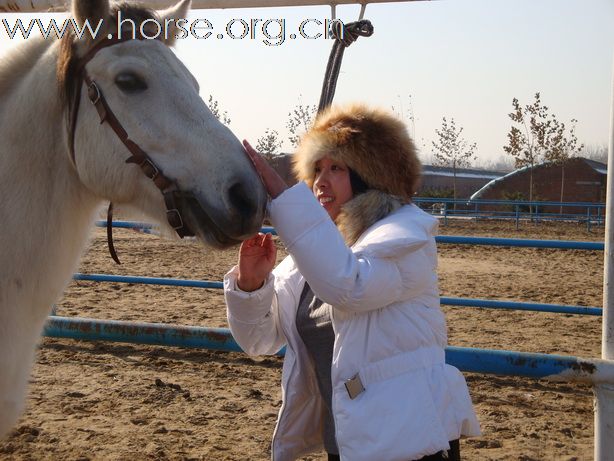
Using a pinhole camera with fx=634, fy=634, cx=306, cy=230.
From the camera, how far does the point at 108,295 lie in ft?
27.7

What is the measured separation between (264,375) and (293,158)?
9.52 ft

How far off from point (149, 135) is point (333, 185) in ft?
2.20

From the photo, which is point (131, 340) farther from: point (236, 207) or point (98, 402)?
point (98, 402)

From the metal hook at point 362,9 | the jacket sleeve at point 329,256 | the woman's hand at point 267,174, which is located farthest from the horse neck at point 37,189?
the metal hook at point 362,9

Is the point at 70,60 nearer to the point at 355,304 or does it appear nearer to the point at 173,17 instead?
the point at 173,17

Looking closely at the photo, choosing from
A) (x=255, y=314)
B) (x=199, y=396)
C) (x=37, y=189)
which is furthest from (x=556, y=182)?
(x=37, y=189)

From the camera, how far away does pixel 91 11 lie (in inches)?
77.5

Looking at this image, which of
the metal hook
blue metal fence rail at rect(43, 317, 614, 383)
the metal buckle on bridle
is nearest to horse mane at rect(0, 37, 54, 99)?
the metal buckle on bridle

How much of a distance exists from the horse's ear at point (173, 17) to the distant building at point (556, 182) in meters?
37.0

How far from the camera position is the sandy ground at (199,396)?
3623mm

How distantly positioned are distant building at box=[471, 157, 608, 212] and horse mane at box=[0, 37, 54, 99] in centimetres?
3727

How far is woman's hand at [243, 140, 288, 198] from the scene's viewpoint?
6.19ft

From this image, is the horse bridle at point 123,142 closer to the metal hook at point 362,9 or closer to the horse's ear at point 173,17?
the horse's ear at point 173,17

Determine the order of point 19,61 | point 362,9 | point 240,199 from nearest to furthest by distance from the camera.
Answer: point 240,199, point 19,61, point 362,9
